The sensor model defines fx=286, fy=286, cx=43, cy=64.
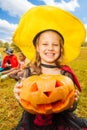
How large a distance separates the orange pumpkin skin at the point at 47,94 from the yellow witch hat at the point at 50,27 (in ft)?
2.40

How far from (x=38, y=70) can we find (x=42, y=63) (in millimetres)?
121

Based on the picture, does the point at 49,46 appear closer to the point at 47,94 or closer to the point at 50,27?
the point at 50,27

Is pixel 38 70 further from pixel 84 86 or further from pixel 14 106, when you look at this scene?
pixel 84 86

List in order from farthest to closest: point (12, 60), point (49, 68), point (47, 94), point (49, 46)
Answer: point (12, 60) < point (49, 68) < point (49, 46) < point (47, 94)

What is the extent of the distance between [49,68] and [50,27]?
550 mm

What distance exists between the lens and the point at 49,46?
12.2ft

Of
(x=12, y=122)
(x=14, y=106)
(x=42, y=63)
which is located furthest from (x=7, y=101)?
(x=42, y=63)

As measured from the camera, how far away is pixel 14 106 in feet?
20.8

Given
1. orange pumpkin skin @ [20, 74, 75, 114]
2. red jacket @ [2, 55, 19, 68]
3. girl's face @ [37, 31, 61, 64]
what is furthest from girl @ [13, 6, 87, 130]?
red jacket @ [2, 55, 19, 68]

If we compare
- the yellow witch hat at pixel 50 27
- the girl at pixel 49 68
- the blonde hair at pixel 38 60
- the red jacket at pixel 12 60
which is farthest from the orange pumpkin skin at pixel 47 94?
the red jacket at pixel 12 60

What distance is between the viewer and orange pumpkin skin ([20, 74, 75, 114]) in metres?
3.25

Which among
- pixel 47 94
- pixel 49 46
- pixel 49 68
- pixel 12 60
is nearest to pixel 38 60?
pixel 49 68

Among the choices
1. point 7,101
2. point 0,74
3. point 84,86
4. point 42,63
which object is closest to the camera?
point 42,63

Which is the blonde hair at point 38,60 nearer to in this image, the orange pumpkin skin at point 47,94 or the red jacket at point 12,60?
the orange pumpkin skin at point 47,94
